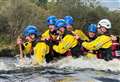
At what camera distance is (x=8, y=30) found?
47688 millimetres

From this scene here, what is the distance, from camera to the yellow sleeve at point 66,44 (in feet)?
67.9

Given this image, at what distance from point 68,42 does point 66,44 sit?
0.37 ft

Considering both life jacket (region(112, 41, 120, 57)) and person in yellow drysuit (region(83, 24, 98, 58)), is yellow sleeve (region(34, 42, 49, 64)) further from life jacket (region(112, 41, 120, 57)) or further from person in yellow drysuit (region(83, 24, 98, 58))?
life jacket (region(112, 41, 120, 57))

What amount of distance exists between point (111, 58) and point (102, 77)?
3.12 metres

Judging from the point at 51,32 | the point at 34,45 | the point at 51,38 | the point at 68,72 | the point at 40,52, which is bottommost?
the point at 68,72

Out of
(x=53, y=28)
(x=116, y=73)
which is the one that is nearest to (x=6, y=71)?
(x=53, y=28)

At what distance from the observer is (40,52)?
67.5ft

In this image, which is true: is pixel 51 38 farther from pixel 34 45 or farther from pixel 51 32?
pixel 34 45

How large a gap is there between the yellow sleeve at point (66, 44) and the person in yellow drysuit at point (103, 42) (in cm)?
55

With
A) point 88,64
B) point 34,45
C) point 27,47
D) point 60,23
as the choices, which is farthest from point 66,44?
point 27,47

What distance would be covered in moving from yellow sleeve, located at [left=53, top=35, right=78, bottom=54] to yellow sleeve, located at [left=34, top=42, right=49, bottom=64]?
0.55m

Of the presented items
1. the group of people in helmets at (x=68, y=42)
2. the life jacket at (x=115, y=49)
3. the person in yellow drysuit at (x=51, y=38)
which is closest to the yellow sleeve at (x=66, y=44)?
the group of people in helmets at (x=68, y=42)

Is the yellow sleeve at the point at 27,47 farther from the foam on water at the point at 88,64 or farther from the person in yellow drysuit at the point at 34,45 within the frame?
the foam on water at the point at 88,64

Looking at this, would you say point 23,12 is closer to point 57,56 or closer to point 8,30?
point 8,30
